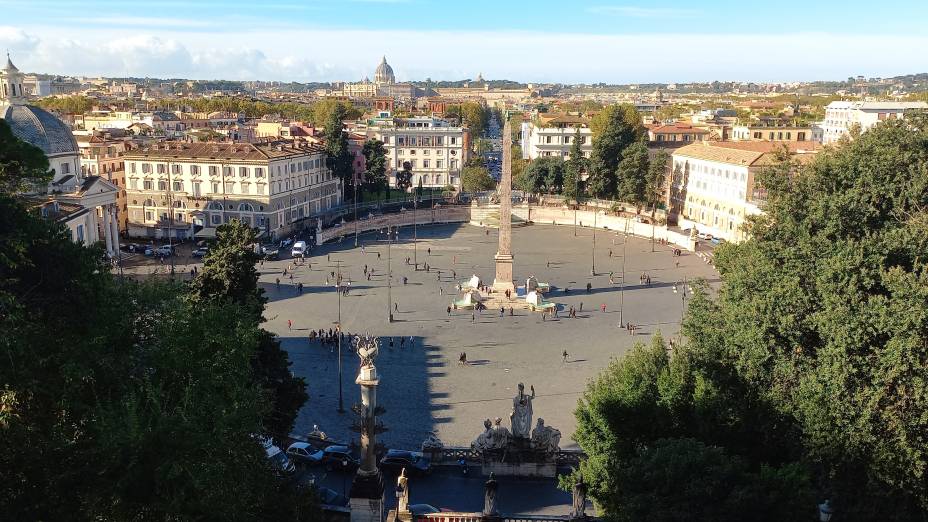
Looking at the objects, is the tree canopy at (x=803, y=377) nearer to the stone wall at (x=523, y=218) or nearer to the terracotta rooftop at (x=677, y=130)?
the stone wall at (x=523, y=218)

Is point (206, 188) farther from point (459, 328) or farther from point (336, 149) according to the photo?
point (459, 328)

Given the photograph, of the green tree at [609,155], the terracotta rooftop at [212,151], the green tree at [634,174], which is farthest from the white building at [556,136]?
the terracotta rooftop at [212,151]

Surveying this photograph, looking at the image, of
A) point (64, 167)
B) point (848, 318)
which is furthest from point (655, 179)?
point (848, 318)

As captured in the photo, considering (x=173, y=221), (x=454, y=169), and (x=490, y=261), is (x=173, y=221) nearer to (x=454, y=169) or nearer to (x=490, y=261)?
(x=490, y=261)

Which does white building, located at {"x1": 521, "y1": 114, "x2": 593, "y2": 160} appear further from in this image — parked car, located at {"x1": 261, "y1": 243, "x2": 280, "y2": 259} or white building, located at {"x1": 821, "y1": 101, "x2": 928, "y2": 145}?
parked car, located at {"x1": 261, "y1": 243, "x2": 280, "y2": 259}

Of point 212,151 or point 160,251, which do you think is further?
point 212,151

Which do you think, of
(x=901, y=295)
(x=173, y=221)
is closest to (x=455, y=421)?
(x=901, y=295)

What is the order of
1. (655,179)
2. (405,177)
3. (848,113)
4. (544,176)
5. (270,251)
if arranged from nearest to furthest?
1. (270,251)
2. (655,179)
3. (544,176)
4. (405,177)
5. (848,113)
